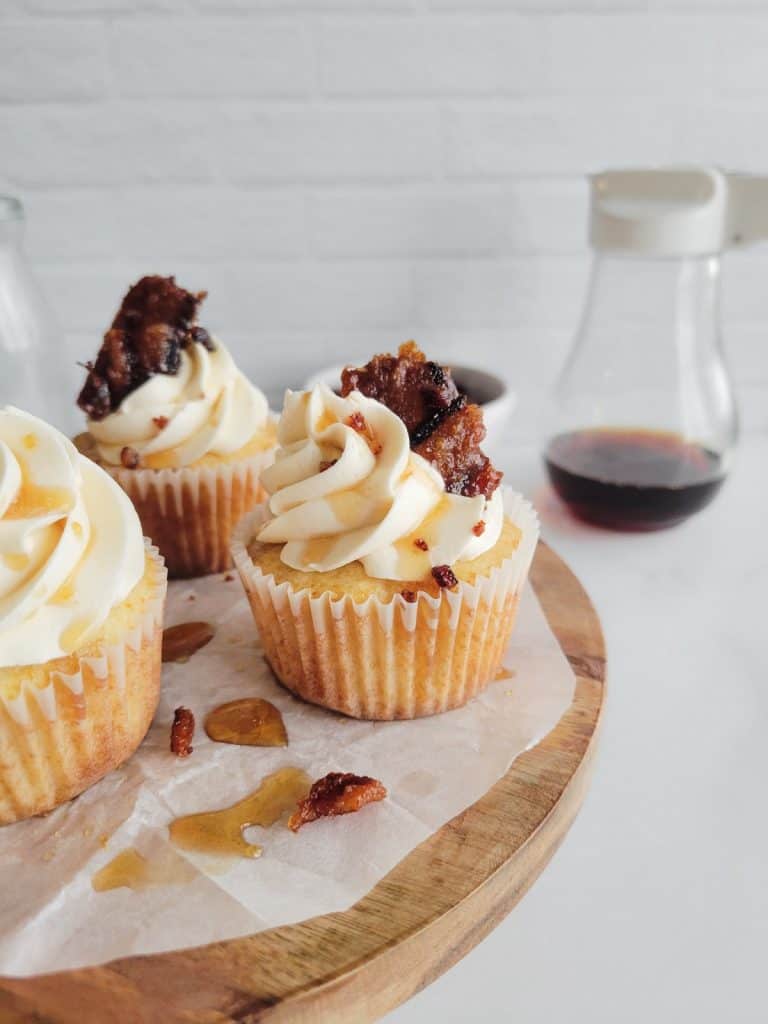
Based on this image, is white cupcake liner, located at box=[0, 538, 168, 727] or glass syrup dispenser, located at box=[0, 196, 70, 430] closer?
white cupcake liner, located at box=[0, 538, 168, 727]

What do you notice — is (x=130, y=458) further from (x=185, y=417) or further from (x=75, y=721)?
(x=75, y=721)

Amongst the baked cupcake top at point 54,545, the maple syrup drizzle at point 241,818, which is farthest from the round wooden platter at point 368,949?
the baked cupcake top at point 54,545

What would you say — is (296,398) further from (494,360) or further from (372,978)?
(494,360)

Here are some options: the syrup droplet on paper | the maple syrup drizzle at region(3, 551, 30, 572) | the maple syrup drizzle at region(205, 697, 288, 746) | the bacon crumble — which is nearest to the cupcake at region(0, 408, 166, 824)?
the maple syrup drizzle at region(3, 551, 30, 572)

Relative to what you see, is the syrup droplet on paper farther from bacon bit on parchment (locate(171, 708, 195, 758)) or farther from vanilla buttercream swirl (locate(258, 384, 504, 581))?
bacon bit on parchment (locate(171, 708, 195, 758))

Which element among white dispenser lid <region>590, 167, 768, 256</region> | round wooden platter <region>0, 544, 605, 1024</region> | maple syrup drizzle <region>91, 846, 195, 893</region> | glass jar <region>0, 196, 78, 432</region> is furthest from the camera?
white dispenser lid <region>590, 167, 768, 256</region>

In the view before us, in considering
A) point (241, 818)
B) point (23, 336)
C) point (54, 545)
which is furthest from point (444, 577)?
point (23, 336)

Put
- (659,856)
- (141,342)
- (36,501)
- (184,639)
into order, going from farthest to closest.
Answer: (141,342) → (184,639) → (659,856) → (36,501)

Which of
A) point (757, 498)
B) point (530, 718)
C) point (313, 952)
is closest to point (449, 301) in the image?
point (757, 498)
